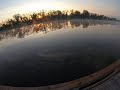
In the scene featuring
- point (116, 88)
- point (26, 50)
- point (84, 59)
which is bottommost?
point (26, 50)

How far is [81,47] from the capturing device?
1970cm

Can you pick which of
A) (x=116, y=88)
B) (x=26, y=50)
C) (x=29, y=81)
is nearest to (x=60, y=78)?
(x=29, y=81)

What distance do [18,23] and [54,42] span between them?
51.4m

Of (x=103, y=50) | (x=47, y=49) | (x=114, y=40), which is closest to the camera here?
(x=103, y=50)

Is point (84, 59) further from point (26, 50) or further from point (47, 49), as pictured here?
point (26, 50)

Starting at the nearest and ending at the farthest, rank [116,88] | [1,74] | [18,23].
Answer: [116,88], [1,74], [18,23]

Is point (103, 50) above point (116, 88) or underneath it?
underneath

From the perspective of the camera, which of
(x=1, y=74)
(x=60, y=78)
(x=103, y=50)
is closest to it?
(x=60, y=78)

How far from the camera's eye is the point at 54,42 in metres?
22.9

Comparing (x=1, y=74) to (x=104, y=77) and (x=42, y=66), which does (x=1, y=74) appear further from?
(x=104, y=77)

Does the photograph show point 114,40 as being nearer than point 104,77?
No

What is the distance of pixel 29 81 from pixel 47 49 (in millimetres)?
7218

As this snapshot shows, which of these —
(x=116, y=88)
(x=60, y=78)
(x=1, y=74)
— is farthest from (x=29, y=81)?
(x=116, y=88)

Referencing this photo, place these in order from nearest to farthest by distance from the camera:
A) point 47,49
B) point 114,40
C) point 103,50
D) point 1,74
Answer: point 1,74 < point 103,50 < point 47,49 < point 114,40
